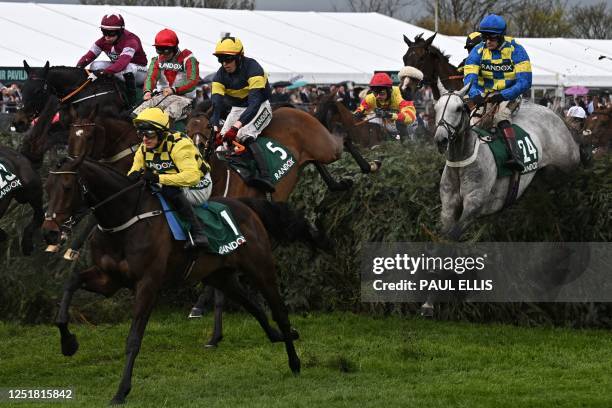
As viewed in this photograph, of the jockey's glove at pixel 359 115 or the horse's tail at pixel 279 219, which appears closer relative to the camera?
the horse's tail at pixel 279 219

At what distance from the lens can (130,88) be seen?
11.6 metres

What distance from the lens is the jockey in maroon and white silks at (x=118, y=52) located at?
1140 cm

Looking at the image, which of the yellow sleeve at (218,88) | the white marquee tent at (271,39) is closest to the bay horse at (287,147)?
the yellow sleeve at (218,88)

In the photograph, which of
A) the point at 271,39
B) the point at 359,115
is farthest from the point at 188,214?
the point at 271,39

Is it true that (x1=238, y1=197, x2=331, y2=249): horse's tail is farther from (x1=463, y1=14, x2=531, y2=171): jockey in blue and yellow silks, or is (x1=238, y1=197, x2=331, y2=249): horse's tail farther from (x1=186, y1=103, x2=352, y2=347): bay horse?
(x1=463, y1=14, x2=531, y2=171): jockey in blue and yellow silks

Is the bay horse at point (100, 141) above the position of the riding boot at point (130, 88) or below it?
below

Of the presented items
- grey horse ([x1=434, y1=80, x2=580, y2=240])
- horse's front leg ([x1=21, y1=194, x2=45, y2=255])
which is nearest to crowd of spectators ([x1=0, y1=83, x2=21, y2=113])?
horse's front leg ([x1=21, y1=194, x2=45, y2=255])

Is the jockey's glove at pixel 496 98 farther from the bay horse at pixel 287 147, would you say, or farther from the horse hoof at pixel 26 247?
the horse hoof at pixel 26 247

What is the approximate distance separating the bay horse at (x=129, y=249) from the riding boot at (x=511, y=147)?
3397mm

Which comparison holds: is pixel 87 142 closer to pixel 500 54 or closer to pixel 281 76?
pixel 500 54

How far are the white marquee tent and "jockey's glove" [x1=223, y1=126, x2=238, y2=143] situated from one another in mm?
13207

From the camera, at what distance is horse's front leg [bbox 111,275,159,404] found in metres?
7.78

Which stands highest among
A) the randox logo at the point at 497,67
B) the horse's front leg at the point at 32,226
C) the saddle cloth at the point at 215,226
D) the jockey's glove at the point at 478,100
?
the randox logo at the point at 497,67

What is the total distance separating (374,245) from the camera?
11.8 meters
